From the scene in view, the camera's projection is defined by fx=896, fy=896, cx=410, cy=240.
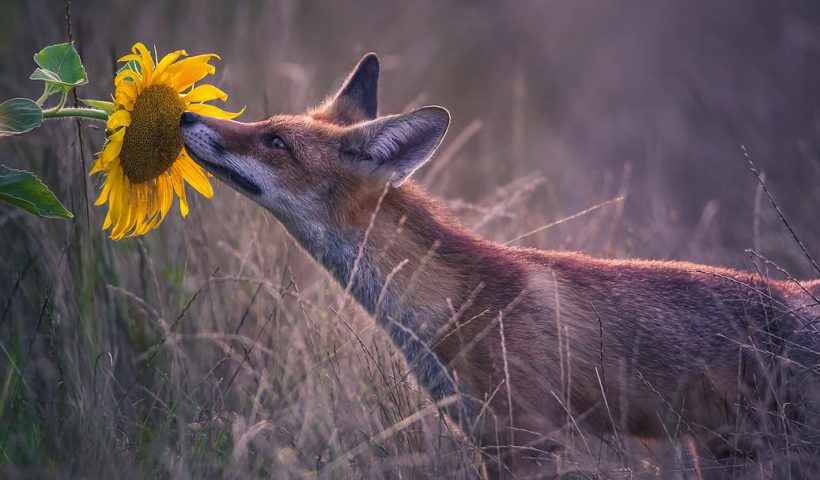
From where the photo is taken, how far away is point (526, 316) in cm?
488

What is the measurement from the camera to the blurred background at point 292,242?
4.45 metres

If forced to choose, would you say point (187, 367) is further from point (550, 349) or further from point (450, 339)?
point (550, 349)

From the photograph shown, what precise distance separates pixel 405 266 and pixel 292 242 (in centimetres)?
177

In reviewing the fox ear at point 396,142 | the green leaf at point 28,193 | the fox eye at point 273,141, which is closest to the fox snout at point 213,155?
the fox eye at point 273,141

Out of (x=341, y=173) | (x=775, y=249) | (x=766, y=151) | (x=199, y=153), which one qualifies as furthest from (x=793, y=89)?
(x=199, y=153)

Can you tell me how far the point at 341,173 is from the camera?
5383mm

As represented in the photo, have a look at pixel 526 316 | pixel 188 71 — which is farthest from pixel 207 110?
pixel 526 316

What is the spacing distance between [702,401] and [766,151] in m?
6.06

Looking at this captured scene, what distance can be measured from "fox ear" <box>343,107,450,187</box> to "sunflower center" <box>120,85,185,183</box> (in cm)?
122

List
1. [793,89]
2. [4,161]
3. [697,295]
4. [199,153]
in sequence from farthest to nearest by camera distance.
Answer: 1. [793,89]
2. [4,161]
3. [697,295]
4. [199,153]

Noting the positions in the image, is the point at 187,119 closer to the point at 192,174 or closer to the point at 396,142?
the point at 192,174

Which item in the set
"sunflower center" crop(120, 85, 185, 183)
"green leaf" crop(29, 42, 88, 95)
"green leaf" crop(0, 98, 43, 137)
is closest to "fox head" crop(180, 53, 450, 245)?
"sunflower center" crop(120, 85, 185, 183)

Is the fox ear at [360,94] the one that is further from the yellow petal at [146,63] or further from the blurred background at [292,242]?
the yellow petal at [146,63]

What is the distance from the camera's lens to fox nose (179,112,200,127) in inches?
179
